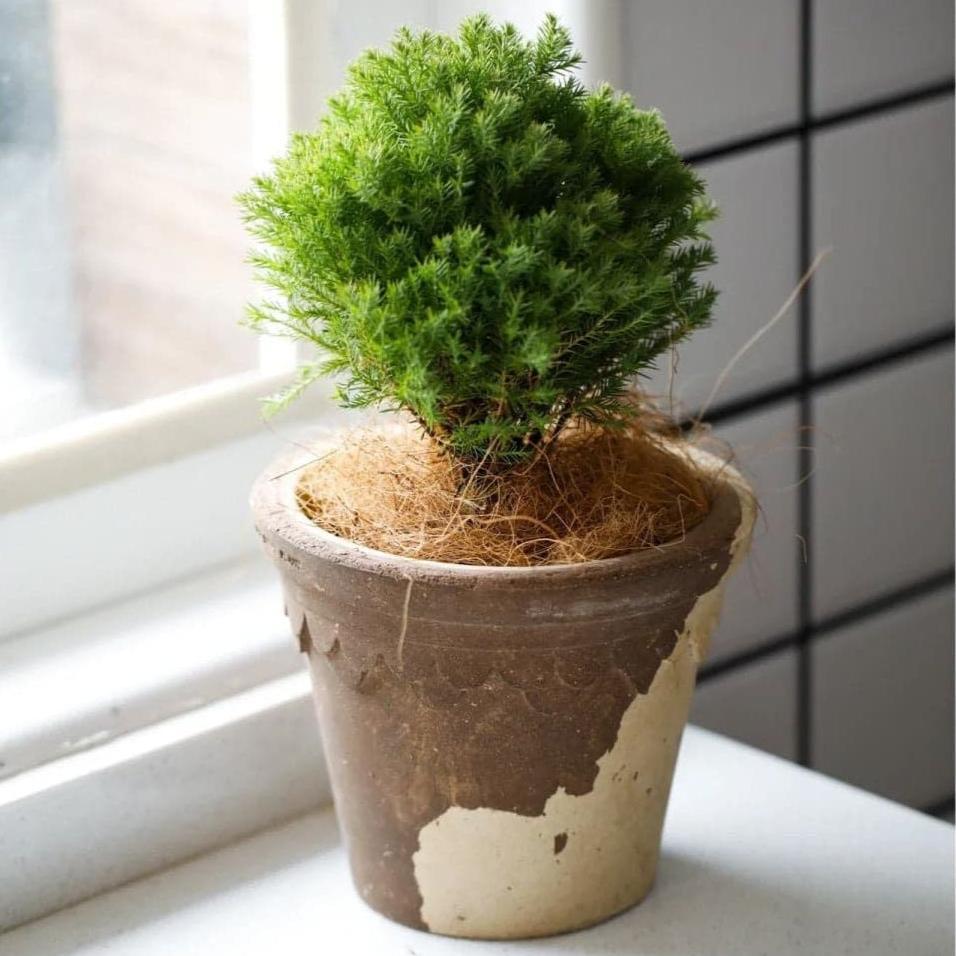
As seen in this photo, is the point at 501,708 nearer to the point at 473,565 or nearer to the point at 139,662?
the point at 473,565

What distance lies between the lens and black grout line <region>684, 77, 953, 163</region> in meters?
0.97

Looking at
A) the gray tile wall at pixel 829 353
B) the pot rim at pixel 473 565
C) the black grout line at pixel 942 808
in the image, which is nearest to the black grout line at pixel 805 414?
the gray tile wall at pixel 829 353

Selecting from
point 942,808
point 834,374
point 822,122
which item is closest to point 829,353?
point 834,374

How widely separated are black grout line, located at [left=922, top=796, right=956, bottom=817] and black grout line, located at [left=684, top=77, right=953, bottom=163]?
1.73 ft

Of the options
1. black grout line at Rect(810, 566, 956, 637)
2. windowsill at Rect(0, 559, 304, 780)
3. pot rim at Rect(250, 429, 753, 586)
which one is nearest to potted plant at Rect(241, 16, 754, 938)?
pot rim at Rect(250, 429, 753, 586)

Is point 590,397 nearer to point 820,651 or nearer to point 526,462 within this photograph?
point 526,462

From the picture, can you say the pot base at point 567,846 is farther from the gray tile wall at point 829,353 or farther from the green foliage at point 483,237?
the gray tile wall at point 829,353

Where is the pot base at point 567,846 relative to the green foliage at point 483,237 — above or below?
below

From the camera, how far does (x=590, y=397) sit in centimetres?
70

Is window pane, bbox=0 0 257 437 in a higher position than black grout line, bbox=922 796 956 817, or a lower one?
higher

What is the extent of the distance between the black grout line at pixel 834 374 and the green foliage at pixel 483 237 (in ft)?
0.99

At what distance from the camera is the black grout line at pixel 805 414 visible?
3.30 feet

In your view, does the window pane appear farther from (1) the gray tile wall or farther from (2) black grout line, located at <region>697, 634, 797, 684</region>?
(2) black grout line, located at <region>697, 634, 797, 684</region>

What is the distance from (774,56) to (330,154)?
425mm
